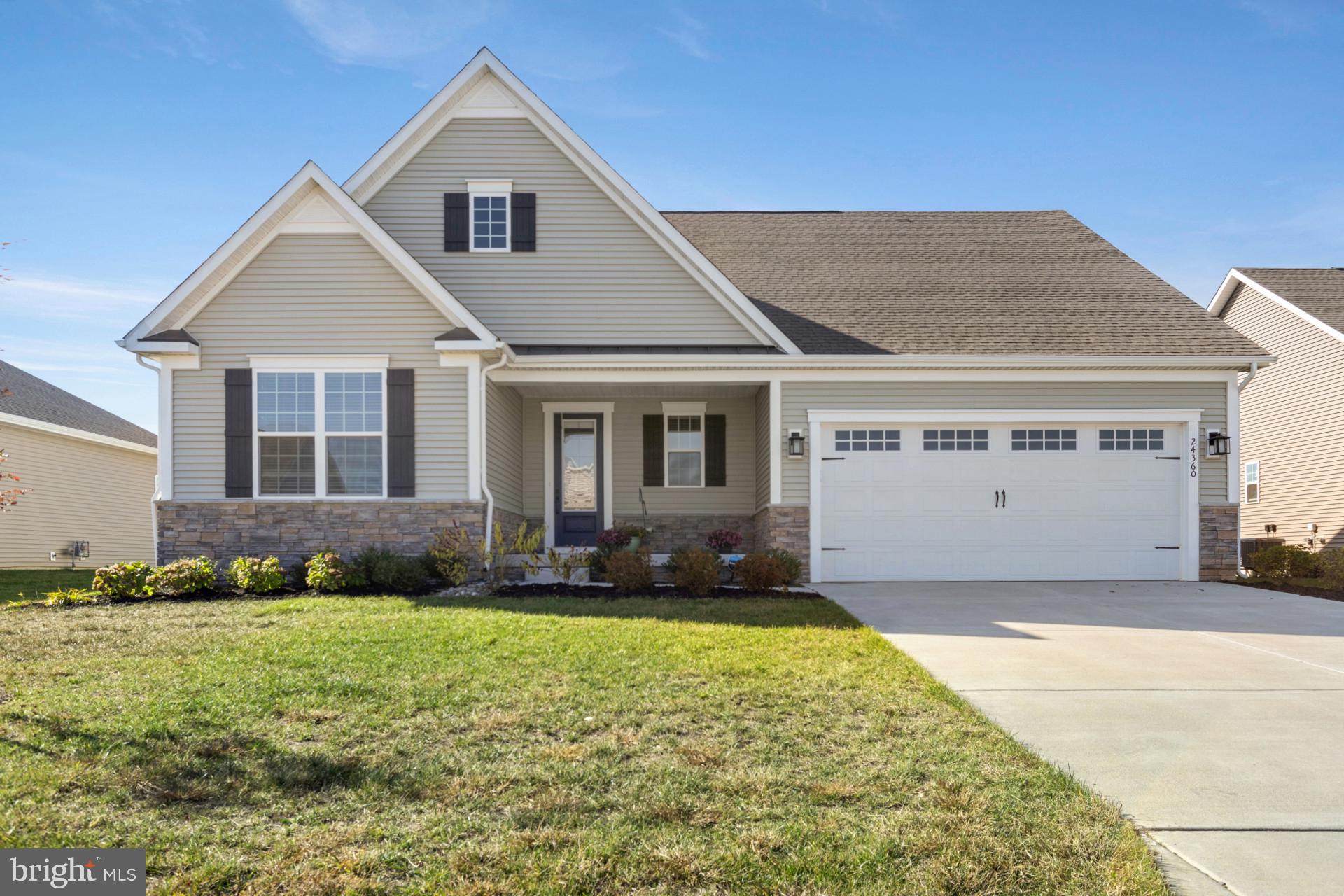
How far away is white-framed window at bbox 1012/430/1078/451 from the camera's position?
44.3 feet

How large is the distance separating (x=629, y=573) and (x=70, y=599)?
6.59 m

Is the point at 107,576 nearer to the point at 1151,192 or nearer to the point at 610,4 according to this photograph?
the point at 610,4

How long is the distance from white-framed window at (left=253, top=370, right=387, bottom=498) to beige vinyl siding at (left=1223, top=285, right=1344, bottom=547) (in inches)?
658

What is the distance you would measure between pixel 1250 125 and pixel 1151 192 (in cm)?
190

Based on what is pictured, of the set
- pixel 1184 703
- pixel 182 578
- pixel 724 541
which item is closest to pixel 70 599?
pixel 182 578

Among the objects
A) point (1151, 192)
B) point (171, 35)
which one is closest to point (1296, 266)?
point (1151, 192)

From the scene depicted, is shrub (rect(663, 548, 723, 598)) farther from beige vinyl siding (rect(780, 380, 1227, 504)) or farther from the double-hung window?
the double-hung window

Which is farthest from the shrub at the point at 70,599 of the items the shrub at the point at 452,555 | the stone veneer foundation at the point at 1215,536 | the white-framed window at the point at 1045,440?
the stone veneer foundation at the point at 1215,536

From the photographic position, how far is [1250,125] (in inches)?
648

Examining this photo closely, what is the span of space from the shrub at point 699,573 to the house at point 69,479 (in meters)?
11.3

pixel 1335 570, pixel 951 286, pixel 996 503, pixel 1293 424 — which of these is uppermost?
pixel 951 286

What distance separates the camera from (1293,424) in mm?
19359

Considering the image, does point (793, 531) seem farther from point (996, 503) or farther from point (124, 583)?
point (124, 583)

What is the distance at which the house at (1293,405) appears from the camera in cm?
1808
